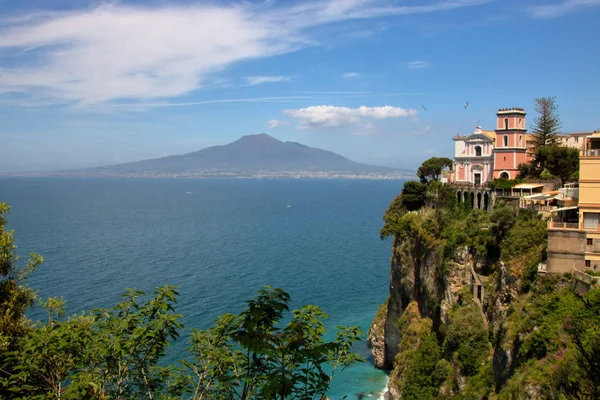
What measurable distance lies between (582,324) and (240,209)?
133 meters

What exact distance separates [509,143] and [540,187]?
659cm

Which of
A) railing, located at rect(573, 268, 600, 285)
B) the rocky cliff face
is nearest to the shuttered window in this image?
Result: railing, located at rect(573, 268, 600, 285)

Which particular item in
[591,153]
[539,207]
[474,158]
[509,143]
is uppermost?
[509,143]

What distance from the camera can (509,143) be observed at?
41875 mm

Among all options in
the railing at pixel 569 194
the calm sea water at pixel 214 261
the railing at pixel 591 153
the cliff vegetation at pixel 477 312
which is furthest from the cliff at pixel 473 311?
the calm sea water at pixel 214 261

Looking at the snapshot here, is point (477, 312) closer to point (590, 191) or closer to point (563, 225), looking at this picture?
point (563, 225)

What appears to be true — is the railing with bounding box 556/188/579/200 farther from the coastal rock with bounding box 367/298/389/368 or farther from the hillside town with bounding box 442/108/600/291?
the coastal rock with bounding box 367/298/389/368

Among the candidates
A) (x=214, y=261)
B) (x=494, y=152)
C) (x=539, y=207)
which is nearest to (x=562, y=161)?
(x=494, y=152)

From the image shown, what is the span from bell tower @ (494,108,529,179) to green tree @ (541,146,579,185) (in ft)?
9.11

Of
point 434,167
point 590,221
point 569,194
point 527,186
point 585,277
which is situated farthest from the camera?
point 434,167

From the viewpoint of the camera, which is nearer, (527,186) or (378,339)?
(527,186)

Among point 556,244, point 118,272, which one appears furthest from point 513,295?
point 118,272

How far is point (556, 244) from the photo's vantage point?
986 inches

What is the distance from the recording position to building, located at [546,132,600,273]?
968 inches
